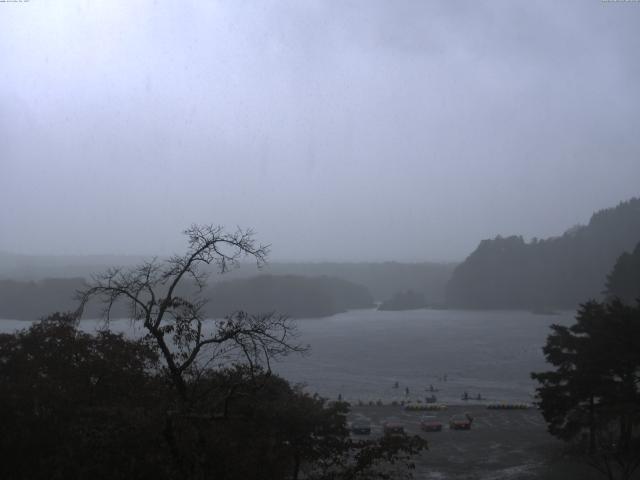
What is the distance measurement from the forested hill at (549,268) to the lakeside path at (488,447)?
4698 cm

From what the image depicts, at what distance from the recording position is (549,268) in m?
60.7

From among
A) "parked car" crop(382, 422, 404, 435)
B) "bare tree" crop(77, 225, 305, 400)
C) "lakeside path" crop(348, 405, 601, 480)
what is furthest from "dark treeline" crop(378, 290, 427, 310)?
"bare tree" crop(77, 225, 305, 400)

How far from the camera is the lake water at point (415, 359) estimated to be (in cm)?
1778

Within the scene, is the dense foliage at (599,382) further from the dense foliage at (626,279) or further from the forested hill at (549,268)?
the forested hill at (549,268)

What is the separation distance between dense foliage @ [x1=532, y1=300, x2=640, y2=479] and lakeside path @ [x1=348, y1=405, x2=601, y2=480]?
21.3 inches

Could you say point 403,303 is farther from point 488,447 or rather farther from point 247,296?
point 488,447

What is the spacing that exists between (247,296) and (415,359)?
20.7 m

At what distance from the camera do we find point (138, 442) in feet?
10.5

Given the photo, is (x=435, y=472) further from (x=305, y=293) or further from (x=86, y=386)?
(x=305, y=293)

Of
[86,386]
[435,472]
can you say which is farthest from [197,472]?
[435,472]

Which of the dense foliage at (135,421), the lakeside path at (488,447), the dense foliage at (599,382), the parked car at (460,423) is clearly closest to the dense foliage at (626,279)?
the lakeside path at (488,447)

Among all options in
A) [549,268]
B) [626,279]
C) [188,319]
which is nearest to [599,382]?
[188,319]

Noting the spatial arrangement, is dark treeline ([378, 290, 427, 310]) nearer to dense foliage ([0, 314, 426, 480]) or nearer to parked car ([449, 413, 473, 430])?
parked car ([449, 413, 473, 430])

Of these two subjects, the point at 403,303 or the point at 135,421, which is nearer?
the point at 135,421
